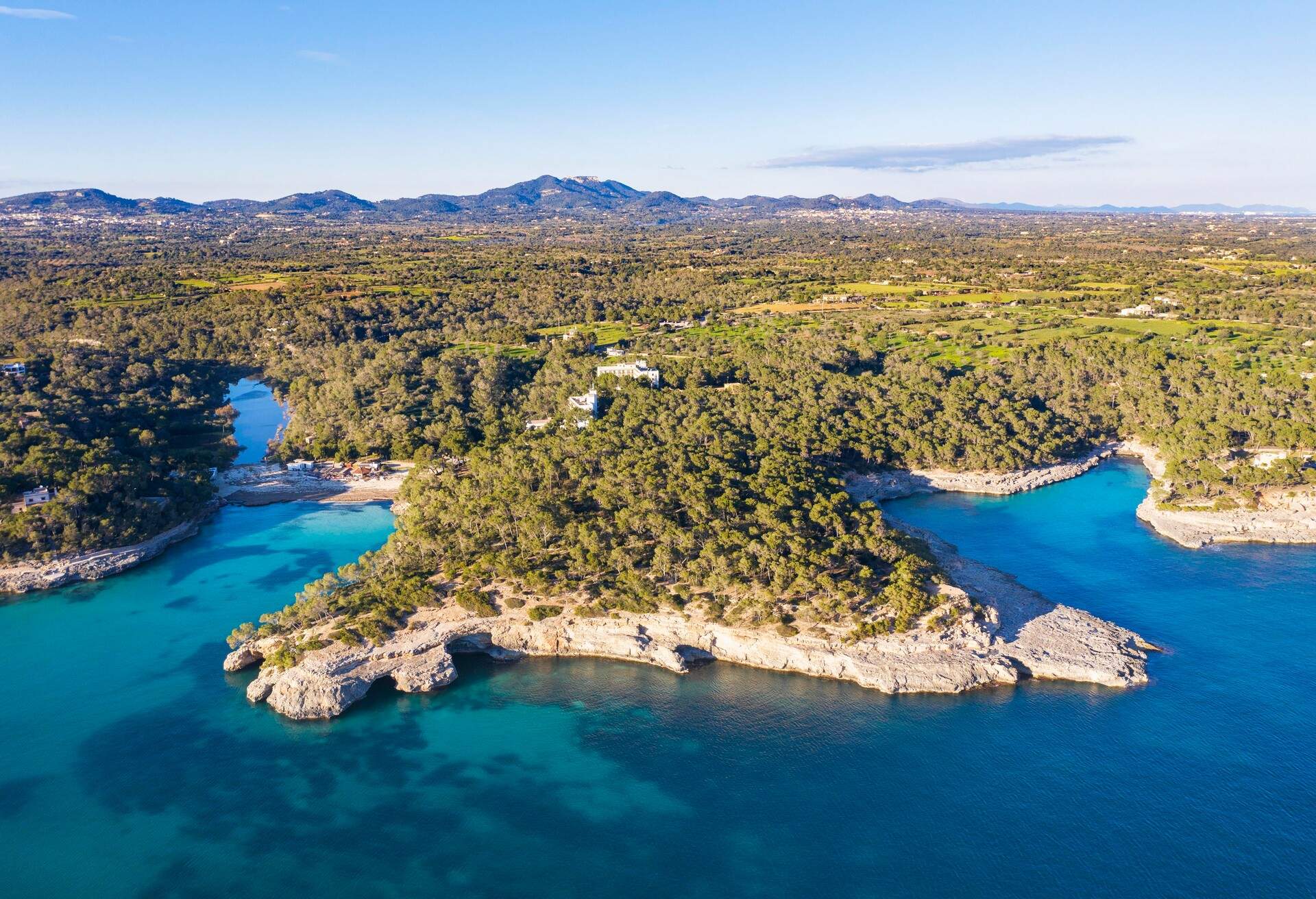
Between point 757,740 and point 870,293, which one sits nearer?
point 757,740

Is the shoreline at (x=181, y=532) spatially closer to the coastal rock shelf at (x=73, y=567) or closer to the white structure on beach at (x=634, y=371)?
the coastal rock shelf at (x=73, y=567)

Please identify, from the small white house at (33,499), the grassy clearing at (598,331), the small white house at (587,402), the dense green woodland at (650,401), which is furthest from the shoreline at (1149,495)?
the small white house at (33,499)

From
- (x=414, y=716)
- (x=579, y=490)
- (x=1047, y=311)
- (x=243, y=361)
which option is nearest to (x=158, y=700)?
(x=414, y=716)

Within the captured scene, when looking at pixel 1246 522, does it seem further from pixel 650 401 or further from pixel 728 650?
pixel 650 401

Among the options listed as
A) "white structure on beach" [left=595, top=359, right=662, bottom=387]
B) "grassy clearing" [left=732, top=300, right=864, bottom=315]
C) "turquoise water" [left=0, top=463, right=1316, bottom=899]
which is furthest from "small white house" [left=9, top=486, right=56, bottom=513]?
"grassy clearing" [left=732, top=300, right=864, bottom=315]

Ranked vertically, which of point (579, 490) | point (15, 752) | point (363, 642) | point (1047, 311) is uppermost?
point (1047, 311)

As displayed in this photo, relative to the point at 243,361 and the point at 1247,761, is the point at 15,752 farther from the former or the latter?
the point at 243,361
